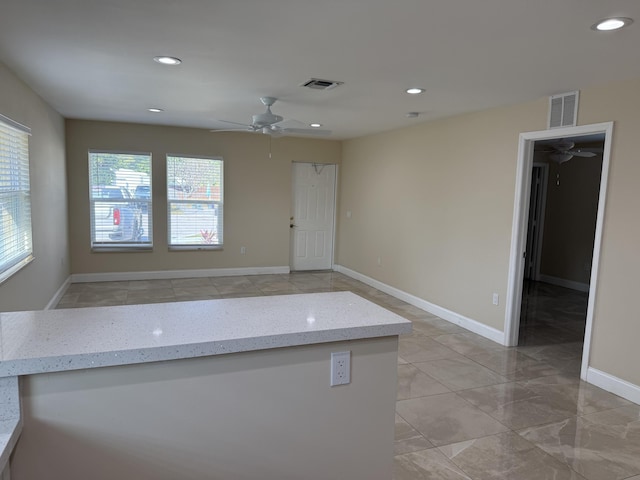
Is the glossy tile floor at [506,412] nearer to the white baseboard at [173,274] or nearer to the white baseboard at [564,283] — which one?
the white baseboard at [173,274]

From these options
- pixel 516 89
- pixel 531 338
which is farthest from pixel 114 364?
pixel 531 338

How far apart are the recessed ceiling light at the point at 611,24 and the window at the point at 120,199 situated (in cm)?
610

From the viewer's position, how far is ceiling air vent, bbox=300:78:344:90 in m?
3.66

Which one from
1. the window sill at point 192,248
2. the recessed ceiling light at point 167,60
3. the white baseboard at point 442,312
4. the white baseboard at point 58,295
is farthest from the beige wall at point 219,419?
the window sill at point 192,248

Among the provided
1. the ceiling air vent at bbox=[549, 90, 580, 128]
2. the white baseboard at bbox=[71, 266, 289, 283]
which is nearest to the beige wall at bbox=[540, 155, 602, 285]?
the ceiling air vent at bbox=[549, 90, 580, 128]

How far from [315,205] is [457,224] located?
3.46 m

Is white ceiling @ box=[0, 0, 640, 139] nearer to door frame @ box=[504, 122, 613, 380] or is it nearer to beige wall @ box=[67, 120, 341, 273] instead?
door frame @ box=[504, 122, 613, 380]

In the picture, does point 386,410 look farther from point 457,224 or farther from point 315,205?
point 315,205

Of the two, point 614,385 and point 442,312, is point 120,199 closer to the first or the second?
point 442,312

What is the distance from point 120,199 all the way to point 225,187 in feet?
5.34

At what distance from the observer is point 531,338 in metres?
4.71

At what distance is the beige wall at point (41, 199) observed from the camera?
11.8 feet

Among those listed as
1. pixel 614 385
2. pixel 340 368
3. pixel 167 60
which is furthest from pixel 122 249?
pixel 614 385

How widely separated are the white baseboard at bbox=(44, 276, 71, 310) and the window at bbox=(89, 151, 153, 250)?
0.69 meters
